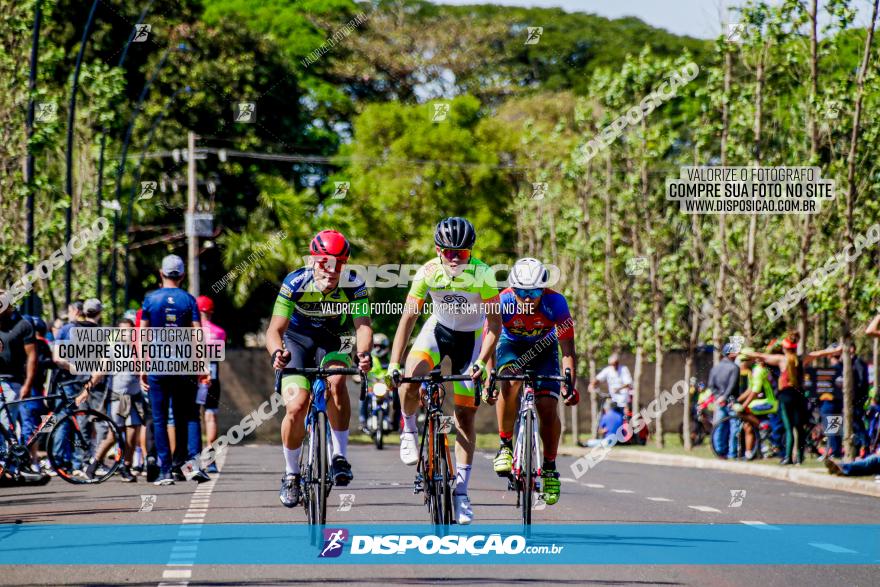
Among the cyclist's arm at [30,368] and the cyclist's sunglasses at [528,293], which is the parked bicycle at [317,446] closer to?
the cyclist's sunglasses at [528,293]

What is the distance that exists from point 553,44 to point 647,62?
31.8m

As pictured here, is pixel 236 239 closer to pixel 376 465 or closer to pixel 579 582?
pixel 376 465

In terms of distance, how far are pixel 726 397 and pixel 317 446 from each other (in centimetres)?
1666

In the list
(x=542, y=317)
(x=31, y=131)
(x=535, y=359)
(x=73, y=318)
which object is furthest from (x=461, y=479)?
(x=31, y=131)

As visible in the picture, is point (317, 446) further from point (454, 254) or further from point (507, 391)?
point (507, 391)

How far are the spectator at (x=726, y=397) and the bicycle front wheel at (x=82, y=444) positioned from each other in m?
12.2

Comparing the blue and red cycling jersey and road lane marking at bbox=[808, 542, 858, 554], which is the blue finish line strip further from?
the blue and red cycling jersey

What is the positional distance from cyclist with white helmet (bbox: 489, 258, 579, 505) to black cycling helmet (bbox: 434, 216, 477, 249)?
1.97 feet

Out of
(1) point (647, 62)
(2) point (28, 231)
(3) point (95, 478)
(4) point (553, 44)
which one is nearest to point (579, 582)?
(3) point (95, 478)

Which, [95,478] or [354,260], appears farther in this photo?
[354,260]

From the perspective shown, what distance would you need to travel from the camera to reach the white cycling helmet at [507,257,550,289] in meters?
11.6

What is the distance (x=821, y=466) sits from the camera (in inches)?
930

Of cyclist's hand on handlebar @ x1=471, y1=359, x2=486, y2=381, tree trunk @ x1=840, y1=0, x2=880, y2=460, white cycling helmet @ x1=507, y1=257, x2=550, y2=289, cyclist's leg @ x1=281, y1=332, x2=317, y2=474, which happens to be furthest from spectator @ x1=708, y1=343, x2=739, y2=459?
cyclist's leg @ x1=281, y1=332, x2=317, y2=474

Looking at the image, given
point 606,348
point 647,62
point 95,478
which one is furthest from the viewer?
point 606,348
